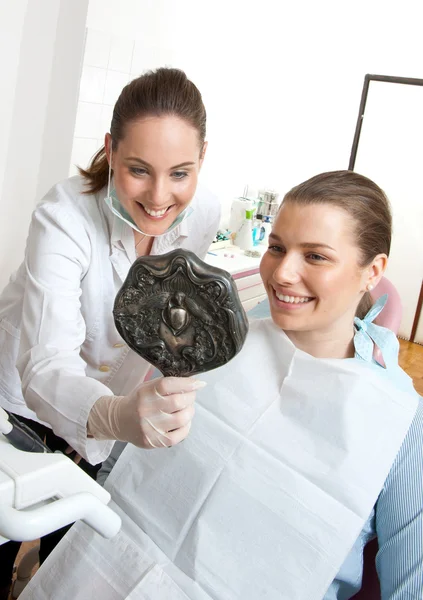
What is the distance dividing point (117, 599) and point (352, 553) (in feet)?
1.57

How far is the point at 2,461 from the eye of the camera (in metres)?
0.78

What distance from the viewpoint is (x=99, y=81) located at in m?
3.01

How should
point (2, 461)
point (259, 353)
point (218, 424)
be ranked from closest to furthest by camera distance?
point (2, 461), point (218, 424), point (259, 353)

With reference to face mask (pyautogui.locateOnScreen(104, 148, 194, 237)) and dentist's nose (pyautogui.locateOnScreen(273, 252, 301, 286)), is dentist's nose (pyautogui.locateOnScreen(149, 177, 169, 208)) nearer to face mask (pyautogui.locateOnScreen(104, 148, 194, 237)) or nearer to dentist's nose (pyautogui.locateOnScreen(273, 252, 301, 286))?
face mask (pyautogui.locateOnScreen(104, 148, 194, 237))

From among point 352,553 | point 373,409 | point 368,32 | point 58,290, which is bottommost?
point 352,553

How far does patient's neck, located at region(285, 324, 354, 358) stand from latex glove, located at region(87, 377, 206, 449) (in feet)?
1.50

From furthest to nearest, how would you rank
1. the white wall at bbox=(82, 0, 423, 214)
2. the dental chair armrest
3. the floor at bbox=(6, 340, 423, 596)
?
1. the floor at bbox=(6, 340, 423, 596)
2. the white wall at bbox=(82, 0, 423, 214)
3. the dental chair armrest


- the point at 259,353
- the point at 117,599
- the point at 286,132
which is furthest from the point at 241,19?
the point at 117,599

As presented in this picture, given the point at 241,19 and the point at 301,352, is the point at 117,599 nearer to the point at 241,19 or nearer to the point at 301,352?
the point at 301,352

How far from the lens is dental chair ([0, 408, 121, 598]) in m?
0.70

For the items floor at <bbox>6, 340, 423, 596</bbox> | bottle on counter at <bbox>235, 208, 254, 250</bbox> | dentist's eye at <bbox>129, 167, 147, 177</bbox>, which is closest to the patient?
dentist's eye at <bbox>129, 167, 147, 177</bbox>

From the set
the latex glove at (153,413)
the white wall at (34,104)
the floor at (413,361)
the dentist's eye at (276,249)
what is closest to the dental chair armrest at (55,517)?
the latex glove at (153,413)

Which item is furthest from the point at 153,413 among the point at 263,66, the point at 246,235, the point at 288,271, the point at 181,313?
the point at 263,66

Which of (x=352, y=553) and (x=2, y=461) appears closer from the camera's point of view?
(x=2, y=461)
